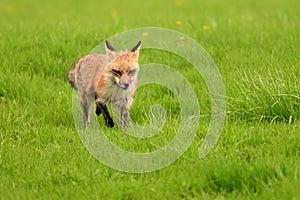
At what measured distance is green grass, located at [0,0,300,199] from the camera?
5.68m

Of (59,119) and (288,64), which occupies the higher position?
(288,64)

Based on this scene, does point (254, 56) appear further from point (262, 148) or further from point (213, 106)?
point (262, 148)

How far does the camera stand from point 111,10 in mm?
18375

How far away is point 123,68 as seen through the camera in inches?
282

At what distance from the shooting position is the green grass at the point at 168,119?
5.68m

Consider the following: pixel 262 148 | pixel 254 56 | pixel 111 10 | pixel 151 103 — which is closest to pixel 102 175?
pixel 262 148

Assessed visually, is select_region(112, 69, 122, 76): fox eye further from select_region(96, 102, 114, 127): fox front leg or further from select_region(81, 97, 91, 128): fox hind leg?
select_region(81, 97, 91, 128): fox hind leg

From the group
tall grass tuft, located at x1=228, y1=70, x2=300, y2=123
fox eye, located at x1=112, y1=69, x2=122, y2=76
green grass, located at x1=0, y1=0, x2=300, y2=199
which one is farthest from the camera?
fox eye, located at x1=112, y1=69, x2=122, y2=76

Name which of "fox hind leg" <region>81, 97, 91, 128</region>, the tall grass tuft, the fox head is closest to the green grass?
the tall grass tuft

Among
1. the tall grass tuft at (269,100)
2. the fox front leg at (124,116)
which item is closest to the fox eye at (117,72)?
the fox front leg at (124,116)

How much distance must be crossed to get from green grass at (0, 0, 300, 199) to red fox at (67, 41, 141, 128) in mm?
312

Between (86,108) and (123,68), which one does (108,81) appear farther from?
(86,108)

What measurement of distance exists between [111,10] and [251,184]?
1340cm

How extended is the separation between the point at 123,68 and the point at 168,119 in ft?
2.73
